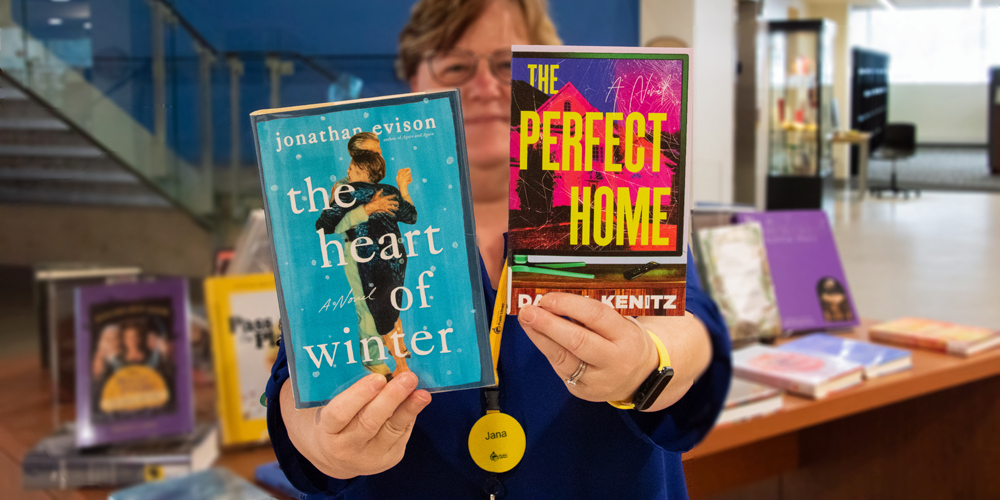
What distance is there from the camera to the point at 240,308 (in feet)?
2.26

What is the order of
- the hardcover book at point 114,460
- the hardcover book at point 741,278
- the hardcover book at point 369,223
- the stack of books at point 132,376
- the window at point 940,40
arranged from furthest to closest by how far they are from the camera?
the hardcover book at point 741,278 < the window at point 940,40 < the stack of books at point 132,376 < the hardcover book at point 114,460 < the hardcover book at point 369,223

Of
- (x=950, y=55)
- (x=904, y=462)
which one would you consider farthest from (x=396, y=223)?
(x=904, y=462)

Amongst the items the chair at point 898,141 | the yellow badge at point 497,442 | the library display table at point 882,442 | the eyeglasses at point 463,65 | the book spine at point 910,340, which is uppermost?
the chair at point 898,141

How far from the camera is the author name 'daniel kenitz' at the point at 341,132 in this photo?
30cm

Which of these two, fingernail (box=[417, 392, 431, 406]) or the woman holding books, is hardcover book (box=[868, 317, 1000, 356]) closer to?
the woman holding books

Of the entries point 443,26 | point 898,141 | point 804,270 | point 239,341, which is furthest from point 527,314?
point 898,141

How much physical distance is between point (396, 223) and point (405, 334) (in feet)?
0.17

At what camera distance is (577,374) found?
0.36 m

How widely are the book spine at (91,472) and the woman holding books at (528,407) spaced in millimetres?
434

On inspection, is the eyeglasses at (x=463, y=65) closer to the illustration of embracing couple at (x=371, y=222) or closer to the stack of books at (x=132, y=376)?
the illustration of embracing couple at (x=371, y=222)

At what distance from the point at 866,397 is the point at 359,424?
46.0 inches

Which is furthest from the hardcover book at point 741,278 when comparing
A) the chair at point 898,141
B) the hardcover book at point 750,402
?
the chair at point 898,141

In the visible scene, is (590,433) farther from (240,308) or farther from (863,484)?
(863,484)

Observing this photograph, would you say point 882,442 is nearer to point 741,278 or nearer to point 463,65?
point 741,278
